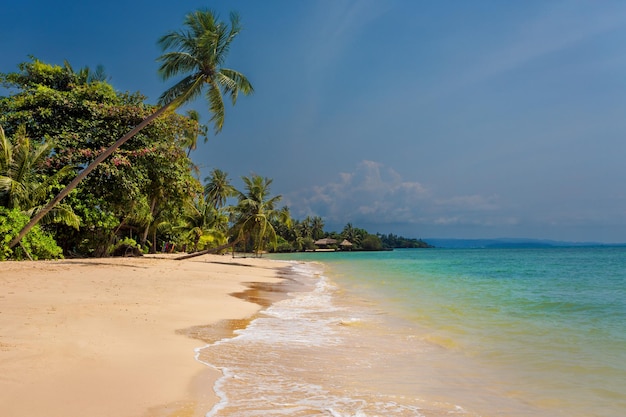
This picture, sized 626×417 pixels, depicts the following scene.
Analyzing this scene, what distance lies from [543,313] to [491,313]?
4.24 ft

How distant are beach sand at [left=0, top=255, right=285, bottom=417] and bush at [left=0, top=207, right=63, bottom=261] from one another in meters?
7.15

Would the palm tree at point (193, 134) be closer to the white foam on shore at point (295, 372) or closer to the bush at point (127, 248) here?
the bush at point (127, 248)

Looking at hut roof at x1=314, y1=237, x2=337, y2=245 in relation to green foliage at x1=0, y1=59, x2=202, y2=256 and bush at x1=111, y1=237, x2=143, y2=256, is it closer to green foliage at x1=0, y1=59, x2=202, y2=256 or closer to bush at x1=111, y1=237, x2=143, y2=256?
bush at x1=111, y1=237, x2=143, y2=256

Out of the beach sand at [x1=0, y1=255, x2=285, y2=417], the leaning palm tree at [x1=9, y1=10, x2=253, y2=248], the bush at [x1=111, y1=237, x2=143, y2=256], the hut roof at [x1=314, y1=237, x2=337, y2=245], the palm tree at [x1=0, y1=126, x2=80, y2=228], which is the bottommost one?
the beach sand at [x1=0, y1=255, x2=285, y2=417]

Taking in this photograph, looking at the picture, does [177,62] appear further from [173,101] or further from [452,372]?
[452,372]

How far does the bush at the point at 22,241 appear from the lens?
1520cm

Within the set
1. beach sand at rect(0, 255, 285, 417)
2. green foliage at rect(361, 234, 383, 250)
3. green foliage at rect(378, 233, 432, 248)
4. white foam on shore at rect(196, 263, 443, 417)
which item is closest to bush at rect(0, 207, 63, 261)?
beach sand at rect(0, 255, 285, 417)

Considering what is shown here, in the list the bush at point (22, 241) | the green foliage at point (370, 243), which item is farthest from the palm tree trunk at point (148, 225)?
the green foliage at point (370, 243)

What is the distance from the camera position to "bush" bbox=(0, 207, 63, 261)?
1520cm

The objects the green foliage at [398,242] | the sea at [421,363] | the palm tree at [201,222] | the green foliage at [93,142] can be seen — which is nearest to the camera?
the sea at [421,363]

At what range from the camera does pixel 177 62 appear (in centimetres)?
1653

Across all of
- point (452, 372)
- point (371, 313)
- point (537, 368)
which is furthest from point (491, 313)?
point (452, 372)

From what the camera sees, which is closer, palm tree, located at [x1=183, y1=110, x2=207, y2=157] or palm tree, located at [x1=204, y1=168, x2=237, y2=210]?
palm tree, located at [x1=183, y1=110, x2=207, y2=157]

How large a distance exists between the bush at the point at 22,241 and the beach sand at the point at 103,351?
23.5ft
